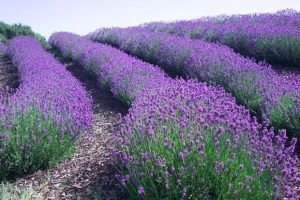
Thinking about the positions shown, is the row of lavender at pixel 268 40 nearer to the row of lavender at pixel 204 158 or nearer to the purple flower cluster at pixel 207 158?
the row of lavender at pixel 204 158

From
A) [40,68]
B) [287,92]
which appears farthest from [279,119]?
[40,68]

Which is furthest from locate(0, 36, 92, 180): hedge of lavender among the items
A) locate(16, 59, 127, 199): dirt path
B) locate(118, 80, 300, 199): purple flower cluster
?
locate(118, 80, 300, 199): purple flower cluster

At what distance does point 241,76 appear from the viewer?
518 centimetres

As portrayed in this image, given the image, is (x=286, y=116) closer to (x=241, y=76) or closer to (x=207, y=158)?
(x=241, y=76)

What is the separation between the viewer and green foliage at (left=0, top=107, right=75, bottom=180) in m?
3.81

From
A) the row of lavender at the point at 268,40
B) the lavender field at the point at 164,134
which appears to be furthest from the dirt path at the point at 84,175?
the row of lavender at the point at 268,40

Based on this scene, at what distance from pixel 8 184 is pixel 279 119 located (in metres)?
2.88

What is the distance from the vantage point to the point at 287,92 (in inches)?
170

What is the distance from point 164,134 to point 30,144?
154cm

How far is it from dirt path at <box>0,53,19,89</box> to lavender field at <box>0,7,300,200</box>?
1669mm

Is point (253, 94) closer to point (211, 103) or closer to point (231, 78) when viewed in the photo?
point (231, 78)

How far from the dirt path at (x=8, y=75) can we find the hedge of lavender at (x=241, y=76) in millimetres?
3264

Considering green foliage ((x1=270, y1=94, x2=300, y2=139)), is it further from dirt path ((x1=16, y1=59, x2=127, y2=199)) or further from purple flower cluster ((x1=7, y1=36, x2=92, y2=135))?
purple flower cluster ((x1=7, y1=36, x2=92, y2=135))

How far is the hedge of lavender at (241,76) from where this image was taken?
4070 mm
